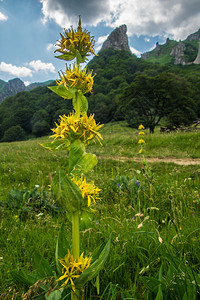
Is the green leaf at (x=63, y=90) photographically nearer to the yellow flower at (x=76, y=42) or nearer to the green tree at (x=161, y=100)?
the yellow flower at (x=76, y=42)

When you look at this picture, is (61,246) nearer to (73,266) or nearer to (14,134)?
(73,266)

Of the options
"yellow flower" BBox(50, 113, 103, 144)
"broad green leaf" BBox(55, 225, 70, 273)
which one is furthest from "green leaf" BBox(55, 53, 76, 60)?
"broad green leaf" BBox(55, 225, 70, 273)

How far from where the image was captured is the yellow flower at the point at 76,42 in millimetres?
1375

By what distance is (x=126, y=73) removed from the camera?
282 feet

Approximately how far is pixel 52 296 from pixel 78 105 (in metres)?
1.25

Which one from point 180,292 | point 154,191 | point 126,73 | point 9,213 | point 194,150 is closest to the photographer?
point 180,292

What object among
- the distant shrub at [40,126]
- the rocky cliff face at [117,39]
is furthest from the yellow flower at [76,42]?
the rocky cliff face at [117,39]

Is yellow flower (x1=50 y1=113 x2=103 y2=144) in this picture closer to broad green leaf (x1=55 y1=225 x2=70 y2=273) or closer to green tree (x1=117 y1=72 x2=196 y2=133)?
broad green leaf (x1=55 y1=225 x2=70 y2=273)

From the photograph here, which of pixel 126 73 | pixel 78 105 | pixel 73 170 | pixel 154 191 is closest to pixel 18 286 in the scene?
pixel 73 170

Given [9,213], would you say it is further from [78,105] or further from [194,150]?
[194,150]

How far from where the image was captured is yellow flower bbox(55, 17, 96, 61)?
1375 millimetres

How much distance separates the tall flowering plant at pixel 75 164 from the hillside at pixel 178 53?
143296 millimetres

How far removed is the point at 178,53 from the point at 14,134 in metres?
137

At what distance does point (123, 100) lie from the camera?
117ft
